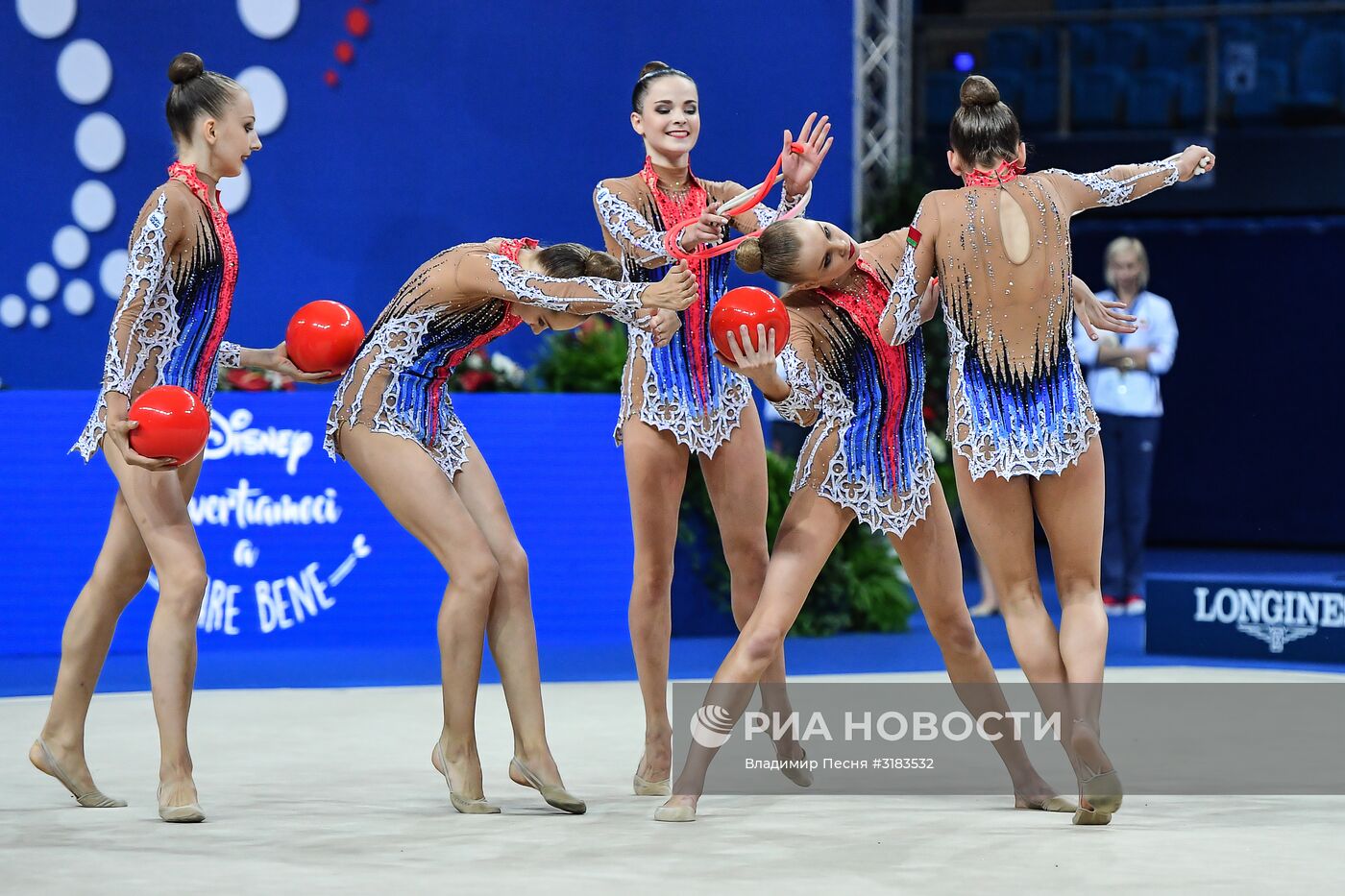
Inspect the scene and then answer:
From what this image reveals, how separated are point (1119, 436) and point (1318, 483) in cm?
547

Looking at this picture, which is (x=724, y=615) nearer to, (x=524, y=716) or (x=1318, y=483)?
(x=524, y=716)

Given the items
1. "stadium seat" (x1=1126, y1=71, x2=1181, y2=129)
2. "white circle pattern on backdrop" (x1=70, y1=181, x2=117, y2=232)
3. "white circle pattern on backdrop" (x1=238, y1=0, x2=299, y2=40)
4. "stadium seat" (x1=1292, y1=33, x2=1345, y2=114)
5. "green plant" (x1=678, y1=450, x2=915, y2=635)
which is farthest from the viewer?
"stadium seat" (x1=1126, y1=71, x2=1181, y2=129)

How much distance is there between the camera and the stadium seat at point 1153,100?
1411cm

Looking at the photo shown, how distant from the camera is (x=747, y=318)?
13.4 feet

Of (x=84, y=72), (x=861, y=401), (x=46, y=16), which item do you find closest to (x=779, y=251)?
(x=861, y=401)

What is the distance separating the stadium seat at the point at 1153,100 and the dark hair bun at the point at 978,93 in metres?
10.3

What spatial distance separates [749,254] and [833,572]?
4146 millimetres

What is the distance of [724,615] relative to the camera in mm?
8258

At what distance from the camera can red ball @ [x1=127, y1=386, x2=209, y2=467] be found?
4.14m

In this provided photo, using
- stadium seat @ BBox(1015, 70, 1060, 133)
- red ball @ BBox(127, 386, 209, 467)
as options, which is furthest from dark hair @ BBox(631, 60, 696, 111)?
stadium seat @ BBox(1015, 70, 1060, 133)

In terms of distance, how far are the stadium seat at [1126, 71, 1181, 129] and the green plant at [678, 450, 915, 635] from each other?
6.78 meters

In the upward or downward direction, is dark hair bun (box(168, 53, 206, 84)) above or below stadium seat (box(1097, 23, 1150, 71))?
below

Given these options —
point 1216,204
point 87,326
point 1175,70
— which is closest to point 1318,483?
point 1216,204

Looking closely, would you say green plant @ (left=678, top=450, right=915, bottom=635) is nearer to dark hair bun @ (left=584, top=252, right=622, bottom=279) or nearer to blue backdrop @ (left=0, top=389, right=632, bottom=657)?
blue backdrop @ (left=0, top=389, right=632, bottom=657)
